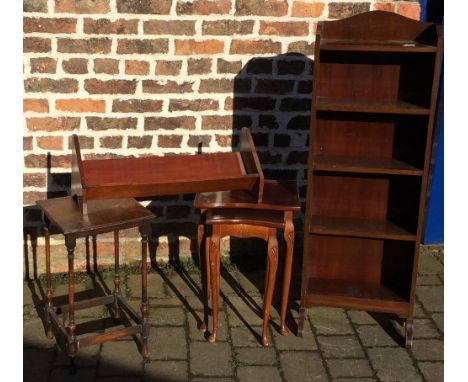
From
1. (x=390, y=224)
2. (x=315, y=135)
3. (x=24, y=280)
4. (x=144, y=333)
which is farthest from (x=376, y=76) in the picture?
(x=24, y=280)

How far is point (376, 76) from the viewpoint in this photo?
3.94m

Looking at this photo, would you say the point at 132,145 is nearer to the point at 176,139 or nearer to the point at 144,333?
the point at 176,139

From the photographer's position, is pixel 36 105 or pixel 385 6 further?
pixel 385 6

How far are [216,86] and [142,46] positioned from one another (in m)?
0.52

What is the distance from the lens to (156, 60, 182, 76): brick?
4359 mm

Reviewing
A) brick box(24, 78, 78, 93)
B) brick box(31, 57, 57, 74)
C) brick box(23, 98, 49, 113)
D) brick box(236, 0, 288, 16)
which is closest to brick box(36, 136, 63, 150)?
brick box(23, 98, 49, 113)

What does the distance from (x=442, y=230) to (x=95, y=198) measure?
2738 millimetres

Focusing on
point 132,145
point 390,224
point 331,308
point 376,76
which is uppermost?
point 376,76

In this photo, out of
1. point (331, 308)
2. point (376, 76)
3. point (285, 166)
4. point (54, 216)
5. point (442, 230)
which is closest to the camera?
point (54, 216)

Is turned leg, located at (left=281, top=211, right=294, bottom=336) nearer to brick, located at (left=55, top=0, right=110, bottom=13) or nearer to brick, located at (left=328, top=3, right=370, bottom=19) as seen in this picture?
brick, located at (left=328, top=3, right=370, bottom=19)

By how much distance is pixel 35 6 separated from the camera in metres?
4.12

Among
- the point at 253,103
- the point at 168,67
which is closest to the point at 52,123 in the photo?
the point at 168,67

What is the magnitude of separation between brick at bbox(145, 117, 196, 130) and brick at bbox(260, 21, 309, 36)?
72 cm

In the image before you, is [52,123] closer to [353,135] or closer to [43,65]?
[43,65]
